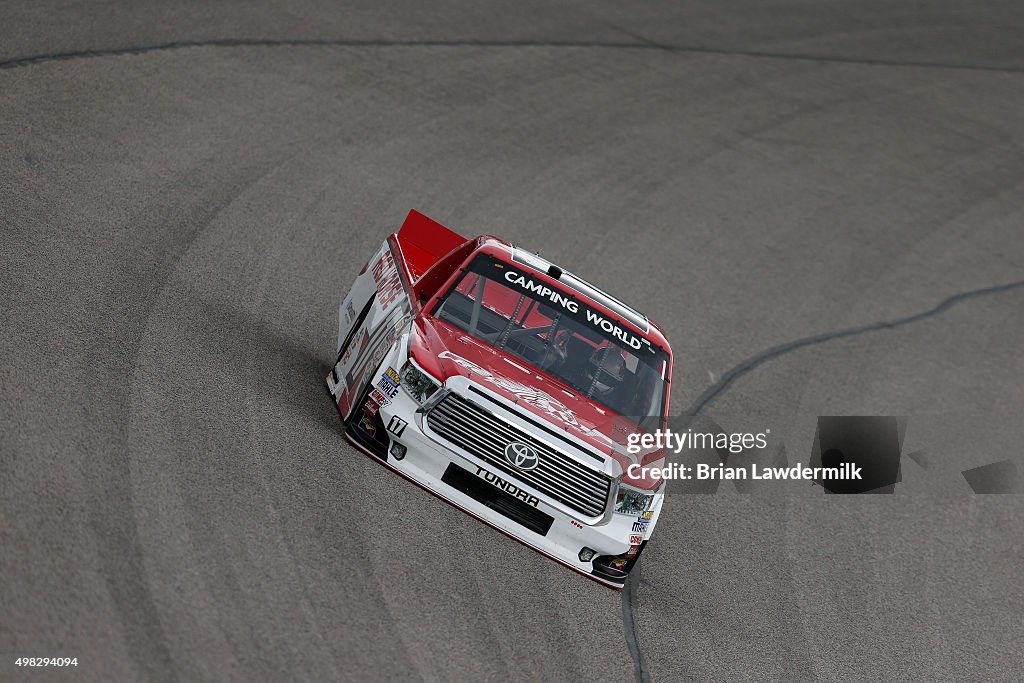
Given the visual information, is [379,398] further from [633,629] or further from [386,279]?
[633,629]

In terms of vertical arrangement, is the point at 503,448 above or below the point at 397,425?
above

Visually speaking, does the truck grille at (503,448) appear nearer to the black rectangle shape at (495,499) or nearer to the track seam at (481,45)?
the black rectangle shape at (495,499)

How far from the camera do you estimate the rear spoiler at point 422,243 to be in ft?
27.6

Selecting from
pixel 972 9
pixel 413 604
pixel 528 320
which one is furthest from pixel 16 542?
pixel 972 9

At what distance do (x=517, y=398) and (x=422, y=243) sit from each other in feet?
7.33

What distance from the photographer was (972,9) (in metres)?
24.0

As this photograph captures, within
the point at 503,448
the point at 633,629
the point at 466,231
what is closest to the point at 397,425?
the point at 503,448

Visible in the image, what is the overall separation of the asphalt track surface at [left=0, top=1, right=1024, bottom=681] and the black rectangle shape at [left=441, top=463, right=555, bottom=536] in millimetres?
386

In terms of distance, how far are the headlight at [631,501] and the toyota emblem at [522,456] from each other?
1.93ft

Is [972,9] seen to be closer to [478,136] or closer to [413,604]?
[478,136]

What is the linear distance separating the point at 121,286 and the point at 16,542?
333 cm

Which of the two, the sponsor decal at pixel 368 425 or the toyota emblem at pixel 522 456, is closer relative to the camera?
the toyota emblem at pixel 522 456

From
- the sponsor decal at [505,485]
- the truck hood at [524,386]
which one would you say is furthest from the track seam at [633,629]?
the sponsor decal at [505,485]

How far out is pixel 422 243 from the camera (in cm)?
877
